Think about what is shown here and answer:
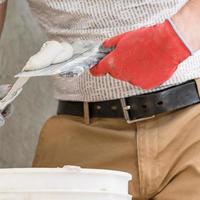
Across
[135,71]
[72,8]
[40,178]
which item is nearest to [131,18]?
[72,8]

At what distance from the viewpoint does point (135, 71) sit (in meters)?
0.84

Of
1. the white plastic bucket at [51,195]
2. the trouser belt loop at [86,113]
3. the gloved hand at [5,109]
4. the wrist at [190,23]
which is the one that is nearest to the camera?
the white plastic bucket at [51,195]

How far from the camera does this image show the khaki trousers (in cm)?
101

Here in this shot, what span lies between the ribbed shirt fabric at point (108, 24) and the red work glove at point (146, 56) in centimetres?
17

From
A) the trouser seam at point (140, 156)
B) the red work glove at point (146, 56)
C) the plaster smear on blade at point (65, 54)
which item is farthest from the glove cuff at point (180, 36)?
the trouser seam at point (140, 156)

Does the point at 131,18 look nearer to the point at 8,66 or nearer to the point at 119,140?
the point at 119,140

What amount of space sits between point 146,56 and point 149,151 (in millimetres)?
257

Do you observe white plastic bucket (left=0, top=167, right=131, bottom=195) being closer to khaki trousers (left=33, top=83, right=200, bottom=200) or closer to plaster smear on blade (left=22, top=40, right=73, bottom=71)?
plaster smear on blade (left=22, top=40, right=73, bottom=71)

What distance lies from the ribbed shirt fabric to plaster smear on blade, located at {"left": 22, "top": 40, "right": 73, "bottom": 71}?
6.7 inches

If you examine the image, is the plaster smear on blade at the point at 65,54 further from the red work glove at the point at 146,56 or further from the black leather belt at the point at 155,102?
the black leather belt at the point at 155,102

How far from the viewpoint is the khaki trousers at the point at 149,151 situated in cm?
101

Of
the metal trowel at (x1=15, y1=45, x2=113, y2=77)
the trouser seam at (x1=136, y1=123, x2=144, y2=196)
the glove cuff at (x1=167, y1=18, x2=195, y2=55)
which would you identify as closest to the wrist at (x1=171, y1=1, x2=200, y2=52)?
the glove cuff at (x1=167, y1=18, x2=195, y2=55)

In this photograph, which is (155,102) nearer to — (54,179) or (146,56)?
(146,56)

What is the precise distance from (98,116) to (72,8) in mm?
206
